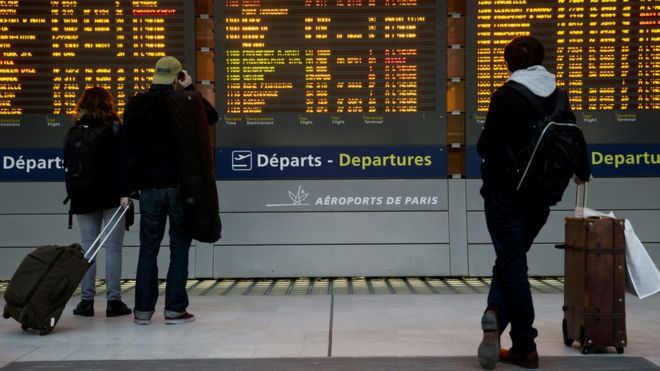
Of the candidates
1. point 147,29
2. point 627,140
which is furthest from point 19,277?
point 627,140

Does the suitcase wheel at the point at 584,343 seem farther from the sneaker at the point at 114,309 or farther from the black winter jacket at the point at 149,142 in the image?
the sneaker at the point at 114,309

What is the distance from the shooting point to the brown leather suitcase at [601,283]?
4715mm

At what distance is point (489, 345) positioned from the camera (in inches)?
171

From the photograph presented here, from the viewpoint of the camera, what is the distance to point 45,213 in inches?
327

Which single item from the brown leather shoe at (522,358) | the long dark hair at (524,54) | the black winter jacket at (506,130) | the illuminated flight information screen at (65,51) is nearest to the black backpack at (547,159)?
the black winter jacket at (506,130)

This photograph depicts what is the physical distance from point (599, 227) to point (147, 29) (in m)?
5.12

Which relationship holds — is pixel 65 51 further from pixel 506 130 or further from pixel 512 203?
pixel 512 203

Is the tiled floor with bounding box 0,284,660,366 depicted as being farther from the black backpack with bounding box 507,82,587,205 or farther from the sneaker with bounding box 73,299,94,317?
the black backpack with bounding box 507,82,587,205

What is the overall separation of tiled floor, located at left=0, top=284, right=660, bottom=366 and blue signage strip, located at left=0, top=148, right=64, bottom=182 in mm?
1714

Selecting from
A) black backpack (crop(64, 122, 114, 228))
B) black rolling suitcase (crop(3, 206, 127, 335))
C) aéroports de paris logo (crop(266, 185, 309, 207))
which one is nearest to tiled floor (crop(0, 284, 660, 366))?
black rolling suitcase (crop(3, 206, 127, 335))

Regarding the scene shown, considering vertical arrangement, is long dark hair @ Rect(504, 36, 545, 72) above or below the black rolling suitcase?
above

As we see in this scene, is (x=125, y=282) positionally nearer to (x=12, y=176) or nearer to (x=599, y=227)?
(x=12, y=176)

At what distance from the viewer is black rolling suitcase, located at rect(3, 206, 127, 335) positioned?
546 centimetres

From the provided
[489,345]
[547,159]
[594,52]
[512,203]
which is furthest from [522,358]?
[594,52]
